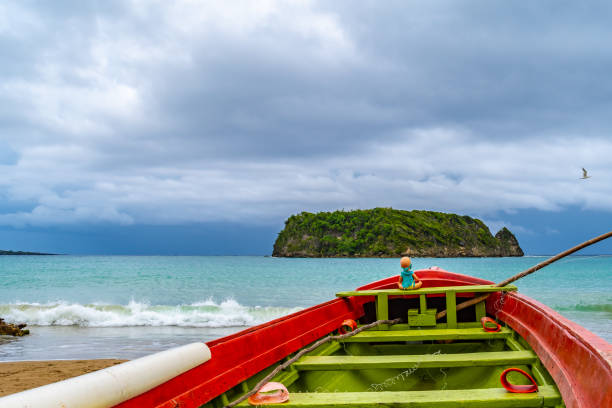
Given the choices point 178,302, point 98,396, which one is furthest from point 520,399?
point 178,302

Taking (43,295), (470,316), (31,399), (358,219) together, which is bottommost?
(43,295)

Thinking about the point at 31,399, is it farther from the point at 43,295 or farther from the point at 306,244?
the point at 306,244

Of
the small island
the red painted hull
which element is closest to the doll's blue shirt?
the red painted hull

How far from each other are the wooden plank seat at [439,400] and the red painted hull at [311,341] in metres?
0.14

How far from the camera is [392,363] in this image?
3.75 meters

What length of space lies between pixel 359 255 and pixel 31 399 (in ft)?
357

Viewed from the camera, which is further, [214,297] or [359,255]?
[359,255]

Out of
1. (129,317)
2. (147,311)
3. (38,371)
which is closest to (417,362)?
(38,371)

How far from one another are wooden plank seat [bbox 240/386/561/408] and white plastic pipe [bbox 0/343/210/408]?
0.56 meters


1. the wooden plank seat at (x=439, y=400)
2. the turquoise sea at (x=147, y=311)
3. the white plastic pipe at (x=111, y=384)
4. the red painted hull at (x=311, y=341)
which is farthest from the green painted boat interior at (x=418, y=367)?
the turquoise sea at (x=147, y=311)

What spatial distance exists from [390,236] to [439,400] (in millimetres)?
102967

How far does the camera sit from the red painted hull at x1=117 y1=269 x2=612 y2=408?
7.18 ft

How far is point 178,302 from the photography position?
81.9ft

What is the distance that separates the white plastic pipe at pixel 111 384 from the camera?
1541 mm
